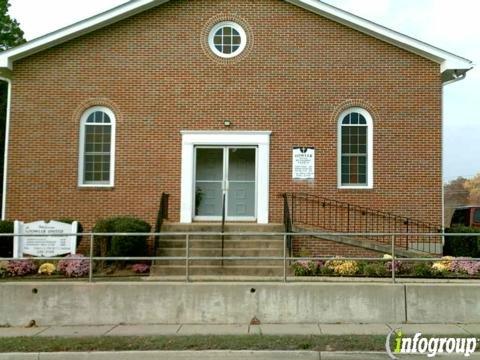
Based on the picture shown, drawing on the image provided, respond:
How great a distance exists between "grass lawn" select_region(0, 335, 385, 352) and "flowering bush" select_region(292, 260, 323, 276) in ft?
9.64

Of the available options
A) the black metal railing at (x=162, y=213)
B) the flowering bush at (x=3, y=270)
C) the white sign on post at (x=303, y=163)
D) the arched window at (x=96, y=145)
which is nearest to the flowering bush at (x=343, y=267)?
the white sign on post at (x=303, y=163)

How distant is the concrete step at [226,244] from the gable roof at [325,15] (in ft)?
19.4

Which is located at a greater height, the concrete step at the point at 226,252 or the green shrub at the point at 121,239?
the green shrub at the point at 121,239

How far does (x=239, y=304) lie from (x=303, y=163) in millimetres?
5832

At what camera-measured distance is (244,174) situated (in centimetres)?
1546

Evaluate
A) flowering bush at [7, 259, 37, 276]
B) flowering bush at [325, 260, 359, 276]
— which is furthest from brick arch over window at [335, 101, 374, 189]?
flowering bush at [7, 259, 37, 276]

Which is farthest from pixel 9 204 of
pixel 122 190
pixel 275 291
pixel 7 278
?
pixel 275 291

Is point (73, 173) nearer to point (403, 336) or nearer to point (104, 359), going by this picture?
point (104, 359)

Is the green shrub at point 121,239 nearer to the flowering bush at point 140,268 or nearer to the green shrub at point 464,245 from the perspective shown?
the flowering bush at point 140,268

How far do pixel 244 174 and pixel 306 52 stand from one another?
354cm

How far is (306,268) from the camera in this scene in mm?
11773

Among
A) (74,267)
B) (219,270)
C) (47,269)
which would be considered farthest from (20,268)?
(219,270)

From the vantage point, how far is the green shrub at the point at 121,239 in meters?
12.4

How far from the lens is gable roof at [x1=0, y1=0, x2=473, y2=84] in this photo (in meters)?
14.9
